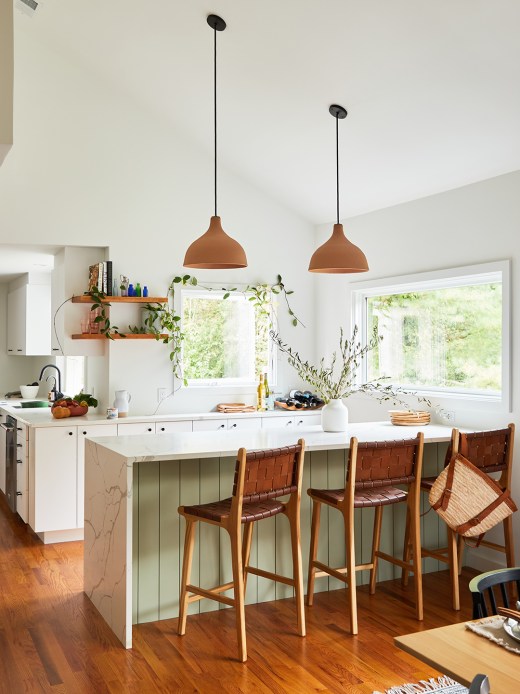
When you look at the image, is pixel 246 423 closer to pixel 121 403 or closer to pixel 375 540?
pixel 121 403

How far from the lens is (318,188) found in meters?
5.91

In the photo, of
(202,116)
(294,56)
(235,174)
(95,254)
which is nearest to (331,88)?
(294,56)

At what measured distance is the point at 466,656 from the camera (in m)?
1.73

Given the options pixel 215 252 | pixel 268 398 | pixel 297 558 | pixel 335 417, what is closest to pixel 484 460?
pixel 335 417

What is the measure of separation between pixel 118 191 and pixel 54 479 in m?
2.36

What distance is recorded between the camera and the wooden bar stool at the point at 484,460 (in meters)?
3.98

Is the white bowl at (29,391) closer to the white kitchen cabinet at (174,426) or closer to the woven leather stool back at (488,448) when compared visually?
the white kitchen cabinet at (174,426)

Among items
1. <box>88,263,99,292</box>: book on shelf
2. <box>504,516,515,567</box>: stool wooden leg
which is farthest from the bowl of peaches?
<box>504,516,515,567</box>: stool wooden leg

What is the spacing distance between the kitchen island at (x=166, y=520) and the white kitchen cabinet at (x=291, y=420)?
1.70 metres

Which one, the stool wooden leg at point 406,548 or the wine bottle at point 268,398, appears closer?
the stool wooden leg at point 406,548

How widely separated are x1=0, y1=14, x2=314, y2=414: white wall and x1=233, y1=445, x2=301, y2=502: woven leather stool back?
2621 millimetres

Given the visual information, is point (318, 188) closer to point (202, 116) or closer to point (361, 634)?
point (202, 116)

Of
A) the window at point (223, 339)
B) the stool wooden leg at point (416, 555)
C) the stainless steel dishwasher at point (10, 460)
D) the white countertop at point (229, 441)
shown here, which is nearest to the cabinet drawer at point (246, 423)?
the window at point (223, 339)

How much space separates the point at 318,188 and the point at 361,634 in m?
3.58
